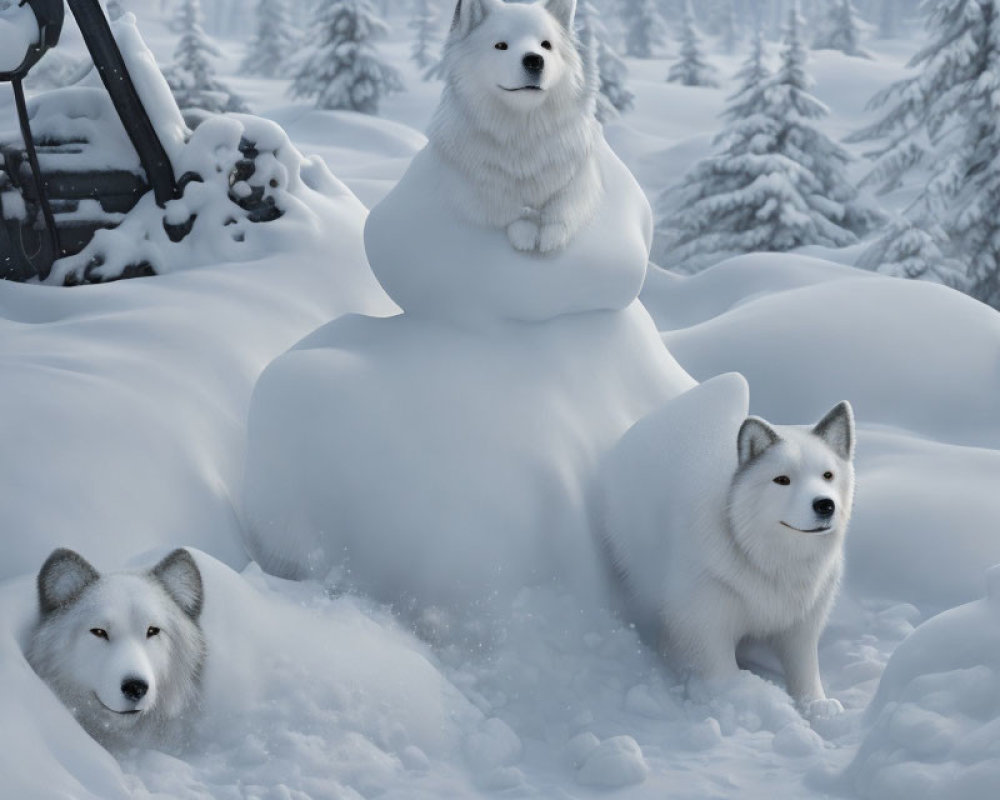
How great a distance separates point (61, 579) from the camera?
3053 millimetres

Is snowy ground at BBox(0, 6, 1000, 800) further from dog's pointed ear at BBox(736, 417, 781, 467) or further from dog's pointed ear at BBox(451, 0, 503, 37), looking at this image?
dog's pointed ear at BBox(451, 0, 503, 37)

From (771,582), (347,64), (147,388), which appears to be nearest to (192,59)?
(347,64)

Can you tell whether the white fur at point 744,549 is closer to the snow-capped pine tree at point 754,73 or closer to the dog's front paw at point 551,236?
the dog's front paw at point 551,236

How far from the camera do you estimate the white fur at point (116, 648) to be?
291cm

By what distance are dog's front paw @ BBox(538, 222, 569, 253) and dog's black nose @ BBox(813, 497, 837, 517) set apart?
1.33m

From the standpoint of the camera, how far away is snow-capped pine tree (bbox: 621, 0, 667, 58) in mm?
32625

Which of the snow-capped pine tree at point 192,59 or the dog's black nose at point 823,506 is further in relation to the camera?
the snow-capped pine tree at point 192,59

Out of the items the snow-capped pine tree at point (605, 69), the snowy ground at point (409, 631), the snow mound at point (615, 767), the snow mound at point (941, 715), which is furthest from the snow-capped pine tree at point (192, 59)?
the snow mound at point (941, 715)

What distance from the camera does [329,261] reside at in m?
6.03

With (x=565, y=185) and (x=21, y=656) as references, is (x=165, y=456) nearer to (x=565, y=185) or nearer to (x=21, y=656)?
(x=21, y=656)

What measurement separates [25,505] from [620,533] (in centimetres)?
200

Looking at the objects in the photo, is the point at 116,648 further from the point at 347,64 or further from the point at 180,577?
the point at 347,64

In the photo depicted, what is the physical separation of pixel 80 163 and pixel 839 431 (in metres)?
3.95

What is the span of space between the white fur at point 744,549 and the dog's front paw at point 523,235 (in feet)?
2.67
